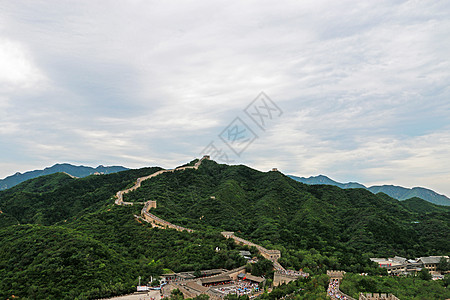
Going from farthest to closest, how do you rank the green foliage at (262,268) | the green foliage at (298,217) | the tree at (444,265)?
1. the green foliage at (298,217)
2. the tree at (444,265)
3. the green foliage at (262,268)

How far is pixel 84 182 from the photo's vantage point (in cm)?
9762

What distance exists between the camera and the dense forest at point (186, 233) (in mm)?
34156

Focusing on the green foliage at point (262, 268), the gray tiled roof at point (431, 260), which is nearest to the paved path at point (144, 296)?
the green foliage at point (262, 268)

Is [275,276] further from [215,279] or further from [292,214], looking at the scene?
[292,214]

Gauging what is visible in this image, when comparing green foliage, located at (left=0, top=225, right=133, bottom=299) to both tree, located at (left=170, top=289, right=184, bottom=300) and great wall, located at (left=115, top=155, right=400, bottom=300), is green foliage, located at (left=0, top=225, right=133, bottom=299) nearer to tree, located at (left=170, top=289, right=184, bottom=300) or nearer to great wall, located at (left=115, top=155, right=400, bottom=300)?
tree, located at (left=170, top=289, right=184, bottom=300)

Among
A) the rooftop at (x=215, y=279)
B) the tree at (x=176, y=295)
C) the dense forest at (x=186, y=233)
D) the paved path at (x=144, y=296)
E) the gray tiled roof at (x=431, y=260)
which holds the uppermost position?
the dense forest at (x=186, y=233)

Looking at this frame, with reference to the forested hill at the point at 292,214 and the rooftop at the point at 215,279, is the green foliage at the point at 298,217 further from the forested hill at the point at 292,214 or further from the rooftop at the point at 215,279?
the rooftop at the point at 215,279

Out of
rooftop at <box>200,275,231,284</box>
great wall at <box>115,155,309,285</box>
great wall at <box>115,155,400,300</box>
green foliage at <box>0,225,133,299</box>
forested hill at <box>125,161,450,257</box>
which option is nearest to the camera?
great wall at <box>115,155,400,300</box>

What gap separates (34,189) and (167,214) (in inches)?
2696

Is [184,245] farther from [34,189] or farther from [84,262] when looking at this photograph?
[34,189]

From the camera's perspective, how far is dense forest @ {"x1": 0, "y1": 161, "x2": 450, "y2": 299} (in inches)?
1345

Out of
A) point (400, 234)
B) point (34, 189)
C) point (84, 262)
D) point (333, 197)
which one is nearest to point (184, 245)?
point (84, 262)

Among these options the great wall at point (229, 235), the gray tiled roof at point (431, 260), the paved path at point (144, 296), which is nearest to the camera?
the paved path at point (144, 296)

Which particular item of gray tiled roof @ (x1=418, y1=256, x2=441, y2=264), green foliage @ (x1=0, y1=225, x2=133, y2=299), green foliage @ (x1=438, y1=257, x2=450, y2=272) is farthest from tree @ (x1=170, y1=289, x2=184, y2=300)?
green foliage @ (x1=438, y1=257, x2=450, y2=272)
